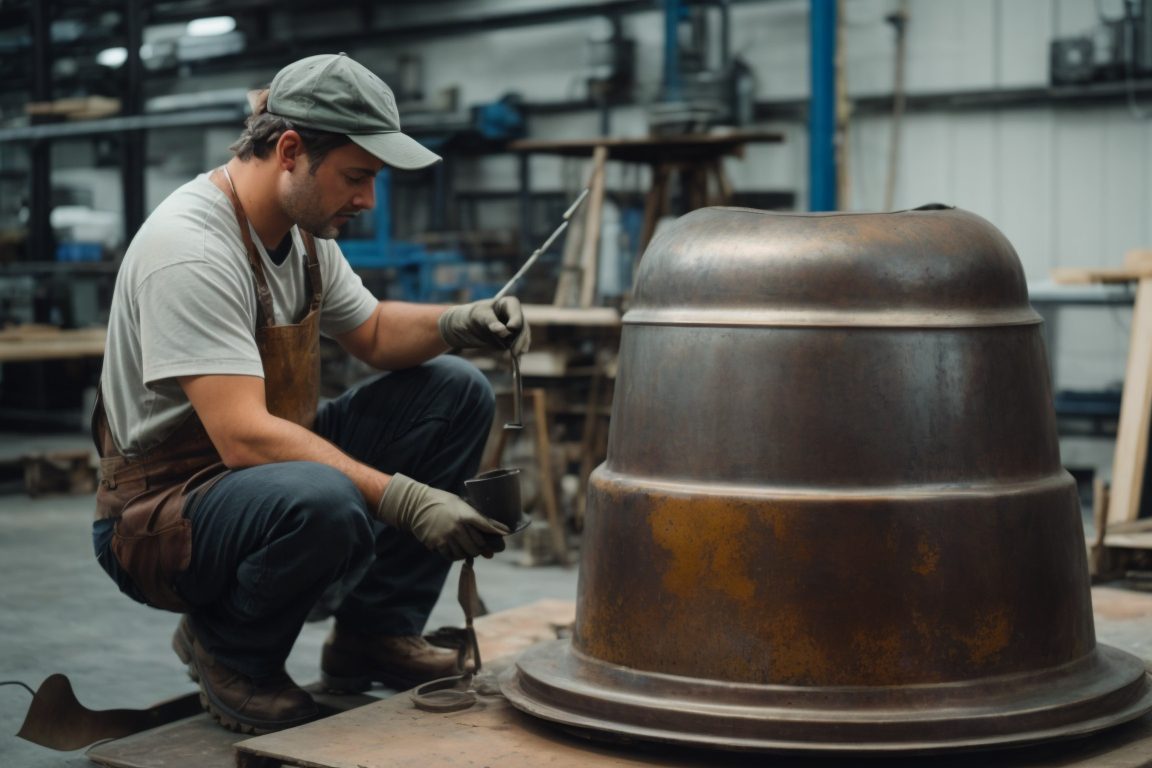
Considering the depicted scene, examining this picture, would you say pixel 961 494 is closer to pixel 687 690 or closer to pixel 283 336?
pixel 687 690

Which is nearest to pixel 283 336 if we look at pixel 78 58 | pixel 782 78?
pixel 782 78

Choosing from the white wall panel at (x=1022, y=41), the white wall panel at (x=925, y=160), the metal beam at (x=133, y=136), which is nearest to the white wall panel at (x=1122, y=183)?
the white wall panel at (x=1022, y=41)

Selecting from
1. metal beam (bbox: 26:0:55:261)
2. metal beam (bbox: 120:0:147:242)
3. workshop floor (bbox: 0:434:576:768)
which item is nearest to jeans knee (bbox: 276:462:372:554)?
workshop floor (bbox: 0:434:576:768)

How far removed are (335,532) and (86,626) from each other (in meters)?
1.86

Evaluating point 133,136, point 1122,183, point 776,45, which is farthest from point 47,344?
point 1122,183

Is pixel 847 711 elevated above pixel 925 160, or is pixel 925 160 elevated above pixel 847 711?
pixel 925 160

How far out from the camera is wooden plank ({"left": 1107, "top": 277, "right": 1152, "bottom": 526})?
13.4 ft

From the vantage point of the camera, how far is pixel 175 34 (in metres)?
13.2

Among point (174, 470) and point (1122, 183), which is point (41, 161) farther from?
point (174, 470)

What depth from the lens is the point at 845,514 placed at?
2.04 m

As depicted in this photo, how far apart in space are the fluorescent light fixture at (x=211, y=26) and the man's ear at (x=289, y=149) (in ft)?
33.6

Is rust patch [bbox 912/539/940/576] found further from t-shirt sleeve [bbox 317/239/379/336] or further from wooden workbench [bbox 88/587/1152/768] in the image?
t-shirt sleeve [bbox 317/239/379/336]

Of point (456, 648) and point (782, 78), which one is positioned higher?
point (782, 78)

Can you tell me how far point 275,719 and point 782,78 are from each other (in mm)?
7162
